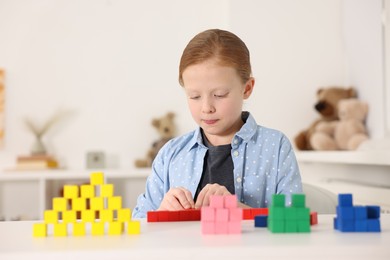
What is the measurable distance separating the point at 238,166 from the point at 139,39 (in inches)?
89.5

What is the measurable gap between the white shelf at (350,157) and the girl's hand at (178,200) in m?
1.12

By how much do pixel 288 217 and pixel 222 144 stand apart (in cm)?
51

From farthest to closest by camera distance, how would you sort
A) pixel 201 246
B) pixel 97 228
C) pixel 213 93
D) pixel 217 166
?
pixel 217 166
pixel 213 93
pixel 97 228
pixel 201 246

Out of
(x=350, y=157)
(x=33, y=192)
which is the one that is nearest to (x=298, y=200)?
(x=350, y=157)

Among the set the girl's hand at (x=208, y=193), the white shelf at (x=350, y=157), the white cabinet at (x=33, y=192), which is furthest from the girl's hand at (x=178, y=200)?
the white cabinet at (x=33, y=192)

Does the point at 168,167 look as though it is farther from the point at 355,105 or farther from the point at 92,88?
the point at 92,88

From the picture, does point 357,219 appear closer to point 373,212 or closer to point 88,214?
point 373,212

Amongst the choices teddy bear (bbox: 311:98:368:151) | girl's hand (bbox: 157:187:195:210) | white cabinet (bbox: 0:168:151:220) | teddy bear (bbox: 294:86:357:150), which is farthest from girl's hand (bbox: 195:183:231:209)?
white cabinet (bbox: 0:168:151:220)

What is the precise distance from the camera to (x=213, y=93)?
1117mm

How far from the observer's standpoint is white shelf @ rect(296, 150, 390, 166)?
6.55 feet

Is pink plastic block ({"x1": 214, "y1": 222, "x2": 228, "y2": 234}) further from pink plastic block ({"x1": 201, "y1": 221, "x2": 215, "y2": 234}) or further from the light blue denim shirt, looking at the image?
the light blue denim shirt

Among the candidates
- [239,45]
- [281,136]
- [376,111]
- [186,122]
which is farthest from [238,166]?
[186,122]

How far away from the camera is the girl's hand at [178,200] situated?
962mm

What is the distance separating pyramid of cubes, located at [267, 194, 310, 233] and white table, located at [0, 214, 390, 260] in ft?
0.05
